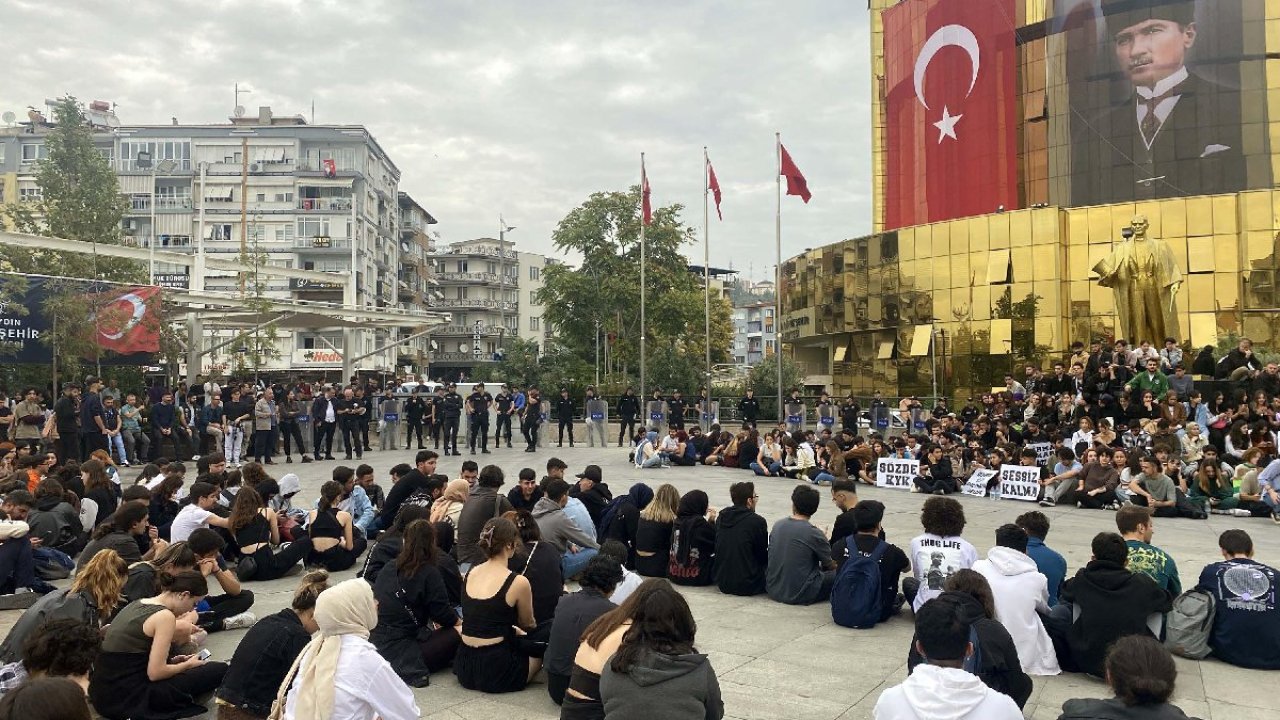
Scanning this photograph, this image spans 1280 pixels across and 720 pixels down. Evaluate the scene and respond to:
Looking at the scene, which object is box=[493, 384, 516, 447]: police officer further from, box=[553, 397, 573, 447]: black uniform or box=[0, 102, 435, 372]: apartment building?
box=[0, 102, 435, 372]: apartment building

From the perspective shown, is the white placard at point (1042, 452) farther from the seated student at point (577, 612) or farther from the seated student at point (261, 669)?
the seated student at point (261, 669)

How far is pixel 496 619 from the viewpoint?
6.38 m

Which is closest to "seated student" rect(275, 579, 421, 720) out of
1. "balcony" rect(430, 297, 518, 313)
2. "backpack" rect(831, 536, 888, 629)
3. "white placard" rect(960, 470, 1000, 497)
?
"backpack" rect(831, 536, 888, 629)

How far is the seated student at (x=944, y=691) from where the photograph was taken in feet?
13.0

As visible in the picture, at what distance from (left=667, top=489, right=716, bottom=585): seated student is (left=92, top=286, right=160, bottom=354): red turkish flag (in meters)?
18.7

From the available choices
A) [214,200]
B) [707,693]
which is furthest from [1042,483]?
[214,200]

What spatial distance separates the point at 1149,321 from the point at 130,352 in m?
25.7

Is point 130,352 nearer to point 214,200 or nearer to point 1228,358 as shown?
point 1228,358

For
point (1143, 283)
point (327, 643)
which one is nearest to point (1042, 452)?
point (1143, 283)

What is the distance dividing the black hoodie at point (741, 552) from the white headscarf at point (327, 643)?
16.9 feet

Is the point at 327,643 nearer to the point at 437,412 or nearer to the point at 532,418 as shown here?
the point at 437,412

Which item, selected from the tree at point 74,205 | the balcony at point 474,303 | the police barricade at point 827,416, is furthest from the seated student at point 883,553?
the balcony at point 474,303

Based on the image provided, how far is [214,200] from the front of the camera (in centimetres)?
6600

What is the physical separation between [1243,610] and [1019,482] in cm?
1045
